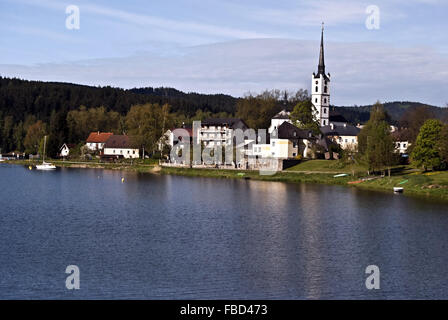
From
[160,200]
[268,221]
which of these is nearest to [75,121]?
[160,200]

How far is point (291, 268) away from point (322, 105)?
104676 mm

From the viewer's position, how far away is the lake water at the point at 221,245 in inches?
1138

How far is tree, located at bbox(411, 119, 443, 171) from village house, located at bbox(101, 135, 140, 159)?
71.4m

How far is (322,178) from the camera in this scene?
83188 millimetres

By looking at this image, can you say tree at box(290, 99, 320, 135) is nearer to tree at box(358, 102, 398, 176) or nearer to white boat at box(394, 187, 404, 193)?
tree at box(358, 102, 398, 176)

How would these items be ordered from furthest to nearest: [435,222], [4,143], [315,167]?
[4,143]
[315,167]
[435,222]

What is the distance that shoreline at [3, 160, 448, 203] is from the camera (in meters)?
67.4

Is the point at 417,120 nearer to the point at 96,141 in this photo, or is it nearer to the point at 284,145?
the point at 284,145

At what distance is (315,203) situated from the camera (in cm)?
5944

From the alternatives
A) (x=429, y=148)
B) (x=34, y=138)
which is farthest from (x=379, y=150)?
(x=34, y=138)

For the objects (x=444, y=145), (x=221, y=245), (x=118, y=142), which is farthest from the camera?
(x=118, y=142)

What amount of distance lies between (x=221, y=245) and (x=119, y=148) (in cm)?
10070
